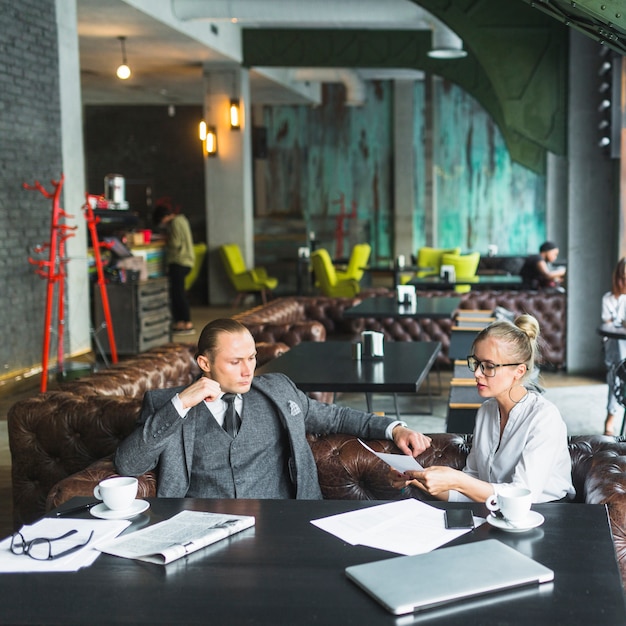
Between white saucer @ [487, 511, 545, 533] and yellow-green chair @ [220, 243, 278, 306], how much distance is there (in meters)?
12.2

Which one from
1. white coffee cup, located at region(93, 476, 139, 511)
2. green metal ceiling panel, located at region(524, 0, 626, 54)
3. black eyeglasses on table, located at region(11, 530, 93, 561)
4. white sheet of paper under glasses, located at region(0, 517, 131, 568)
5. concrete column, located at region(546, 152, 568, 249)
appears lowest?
white sheet of paper under glasses, located at region(0, 517, 131, 568)

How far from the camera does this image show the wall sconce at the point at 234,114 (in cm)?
1405

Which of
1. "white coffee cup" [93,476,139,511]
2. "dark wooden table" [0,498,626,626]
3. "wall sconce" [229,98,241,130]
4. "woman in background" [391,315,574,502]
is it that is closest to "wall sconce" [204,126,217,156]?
"wall sconce" [229,98,241,130]

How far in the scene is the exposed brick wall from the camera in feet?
26.2

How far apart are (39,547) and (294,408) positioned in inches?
45.8

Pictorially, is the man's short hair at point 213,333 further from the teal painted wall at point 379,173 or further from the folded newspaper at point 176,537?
the teal painted wall at point 379,173

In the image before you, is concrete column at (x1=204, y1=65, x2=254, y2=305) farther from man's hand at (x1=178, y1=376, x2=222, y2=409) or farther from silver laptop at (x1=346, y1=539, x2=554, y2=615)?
Result: silver laptop at (x1=346, y1=539, x2=554, y2=615)

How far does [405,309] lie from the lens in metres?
7.64

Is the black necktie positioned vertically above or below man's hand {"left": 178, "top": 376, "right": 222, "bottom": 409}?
below

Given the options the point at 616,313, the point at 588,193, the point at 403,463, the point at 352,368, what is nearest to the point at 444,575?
the point at 403,463

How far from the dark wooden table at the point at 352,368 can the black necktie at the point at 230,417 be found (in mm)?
1469

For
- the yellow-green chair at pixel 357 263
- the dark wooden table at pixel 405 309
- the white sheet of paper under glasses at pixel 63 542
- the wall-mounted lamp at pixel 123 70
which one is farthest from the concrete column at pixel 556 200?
the white sheet of paper under glasses at pixel 63 542

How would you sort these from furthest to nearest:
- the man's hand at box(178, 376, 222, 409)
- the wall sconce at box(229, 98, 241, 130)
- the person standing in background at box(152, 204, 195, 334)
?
the wall sconce at box(229, 98, 241, 130) → the person standing in background at box(152, 204, 195, 334) → the man's hand at box(178, 376, 222, 409)

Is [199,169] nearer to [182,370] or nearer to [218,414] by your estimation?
[182,370]
